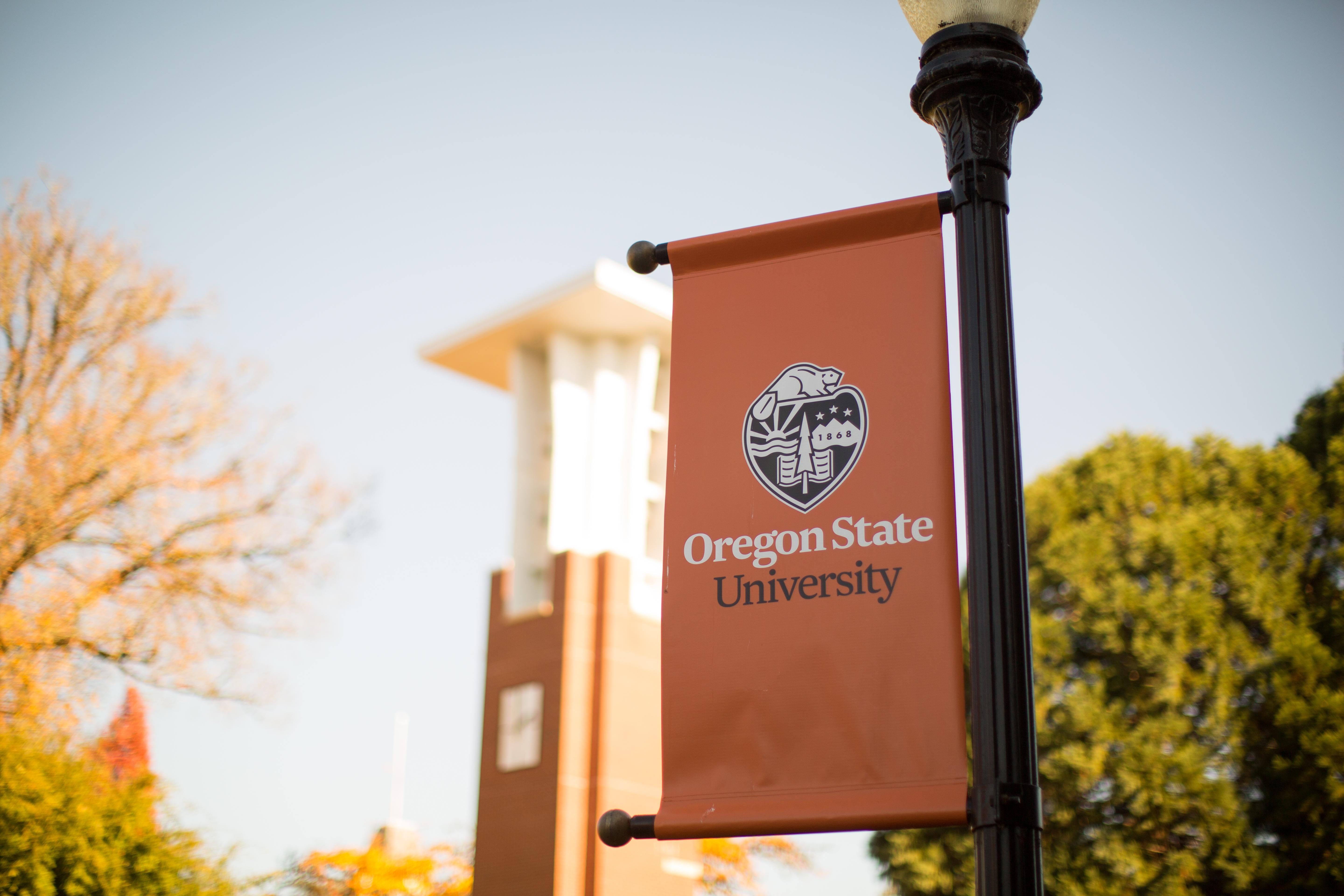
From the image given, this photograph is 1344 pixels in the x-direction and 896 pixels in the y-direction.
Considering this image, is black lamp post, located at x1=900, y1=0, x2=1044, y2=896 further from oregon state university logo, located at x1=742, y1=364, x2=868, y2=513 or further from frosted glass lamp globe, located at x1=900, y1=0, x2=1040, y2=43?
oregon state university logo, located at x1=742, y1=364, x2=868, y2=513

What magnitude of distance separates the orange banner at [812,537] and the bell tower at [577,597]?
21.4 metres

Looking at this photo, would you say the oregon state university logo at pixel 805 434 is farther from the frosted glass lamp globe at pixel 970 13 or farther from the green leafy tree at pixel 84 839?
the green leafy tree at pixel 84 839

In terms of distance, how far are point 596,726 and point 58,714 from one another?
459 inches

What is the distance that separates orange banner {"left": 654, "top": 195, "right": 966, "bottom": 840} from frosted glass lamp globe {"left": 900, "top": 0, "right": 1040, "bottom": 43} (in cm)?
55

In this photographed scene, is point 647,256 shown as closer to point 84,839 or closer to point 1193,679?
point 84,839

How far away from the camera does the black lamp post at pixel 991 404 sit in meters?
3.07

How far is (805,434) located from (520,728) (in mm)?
23053

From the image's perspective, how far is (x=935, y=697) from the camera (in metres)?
3.48

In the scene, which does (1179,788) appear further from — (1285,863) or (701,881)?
(701,881)

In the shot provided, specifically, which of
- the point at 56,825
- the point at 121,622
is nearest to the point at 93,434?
the point at 121,622

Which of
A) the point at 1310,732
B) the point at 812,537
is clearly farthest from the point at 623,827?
the point at 1310,732

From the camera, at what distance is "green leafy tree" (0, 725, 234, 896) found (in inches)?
495

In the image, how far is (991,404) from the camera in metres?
3.47

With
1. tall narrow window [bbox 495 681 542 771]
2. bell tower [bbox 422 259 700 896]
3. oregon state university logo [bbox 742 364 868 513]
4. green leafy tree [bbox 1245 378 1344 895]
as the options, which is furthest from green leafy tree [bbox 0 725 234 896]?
→ green leafy tree [bbox 1245 378 1344 895]
